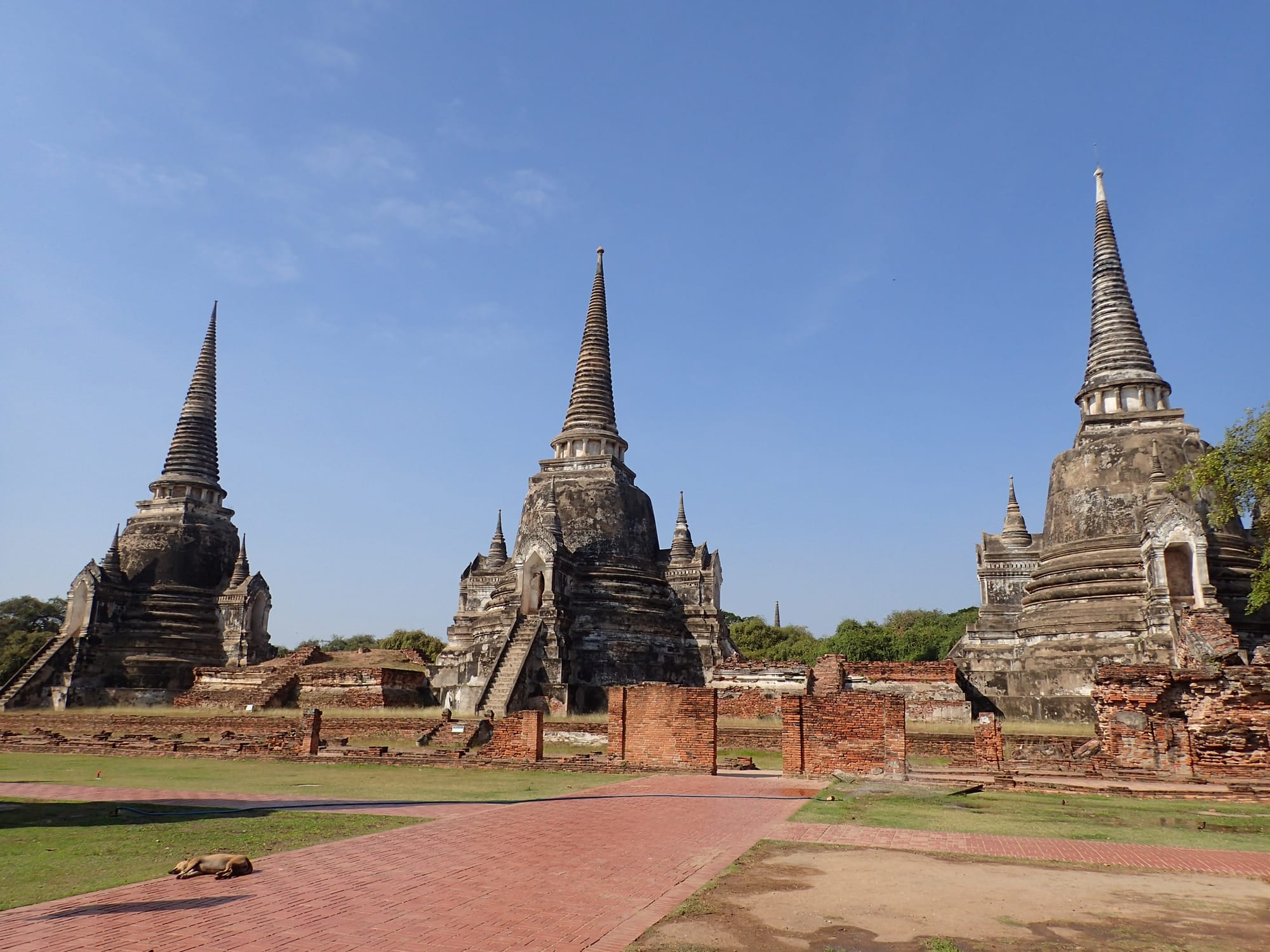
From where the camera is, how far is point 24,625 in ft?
166

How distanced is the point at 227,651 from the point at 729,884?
1349 inches

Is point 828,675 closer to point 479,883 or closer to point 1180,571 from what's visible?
point 1180,571

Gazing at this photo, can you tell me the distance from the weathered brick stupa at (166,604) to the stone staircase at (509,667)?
1430cm

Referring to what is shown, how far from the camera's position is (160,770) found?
1553 cm

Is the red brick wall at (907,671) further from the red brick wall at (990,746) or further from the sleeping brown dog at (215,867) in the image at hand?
the sleeping brown dog at (215,867)

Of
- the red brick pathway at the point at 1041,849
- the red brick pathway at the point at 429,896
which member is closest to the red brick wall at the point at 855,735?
the red brick pathway at the point at 1041,849

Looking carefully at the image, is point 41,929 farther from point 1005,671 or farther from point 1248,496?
point 1005,671

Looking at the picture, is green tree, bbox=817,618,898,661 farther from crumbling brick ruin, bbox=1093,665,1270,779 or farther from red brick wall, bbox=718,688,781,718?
crumbling brick ruin, bbox=1093,665,1270,779

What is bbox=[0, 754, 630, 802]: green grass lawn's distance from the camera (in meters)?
12.3

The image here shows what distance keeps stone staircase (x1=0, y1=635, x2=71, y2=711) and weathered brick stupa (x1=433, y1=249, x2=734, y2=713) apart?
46.5 feet

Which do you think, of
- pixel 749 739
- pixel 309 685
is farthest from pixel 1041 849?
pixel 309 685

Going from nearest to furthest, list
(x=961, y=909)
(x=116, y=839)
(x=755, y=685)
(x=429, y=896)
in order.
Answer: (x=961, y=909) → (x=429, y=896) → (x=116, y=839) → (x=755, y=685)

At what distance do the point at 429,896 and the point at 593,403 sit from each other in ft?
100.0

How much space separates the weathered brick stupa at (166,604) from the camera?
110 ft
